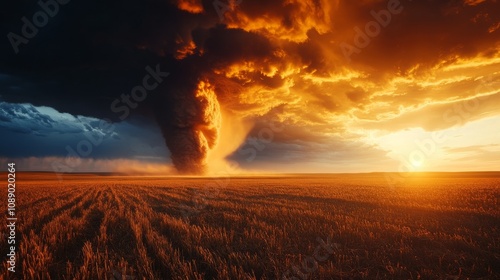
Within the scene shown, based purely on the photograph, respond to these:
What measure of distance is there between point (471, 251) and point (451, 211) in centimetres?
564

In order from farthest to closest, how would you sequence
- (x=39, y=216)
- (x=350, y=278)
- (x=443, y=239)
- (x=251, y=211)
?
(x=251, y=211)
(x=39, y=216)
(x=443, y=239)
(x=350, y=278)

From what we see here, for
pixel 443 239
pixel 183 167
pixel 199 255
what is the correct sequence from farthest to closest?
pixel 183 167, pixel 443 239, pixel 199 255

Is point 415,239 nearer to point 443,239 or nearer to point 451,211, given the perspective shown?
point 443,239

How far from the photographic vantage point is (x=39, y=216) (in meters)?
9.76

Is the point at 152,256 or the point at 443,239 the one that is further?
the point at 443,239

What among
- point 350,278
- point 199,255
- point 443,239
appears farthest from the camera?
point 443,239

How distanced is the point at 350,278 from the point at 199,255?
2821 mm

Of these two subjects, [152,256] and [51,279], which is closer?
[51,279]

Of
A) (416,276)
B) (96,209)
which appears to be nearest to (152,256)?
(416,276)

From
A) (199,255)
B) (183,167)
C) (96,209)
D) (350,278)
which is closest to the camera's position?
(350,278)

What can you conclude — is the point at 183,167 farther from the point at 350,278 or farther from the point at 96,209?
the point at 350,278

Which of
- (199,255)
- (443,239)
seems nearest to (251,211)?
(199,255)

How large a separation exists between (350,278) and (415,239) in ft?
10.4

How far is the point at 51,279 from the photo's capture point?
4.38 meters
